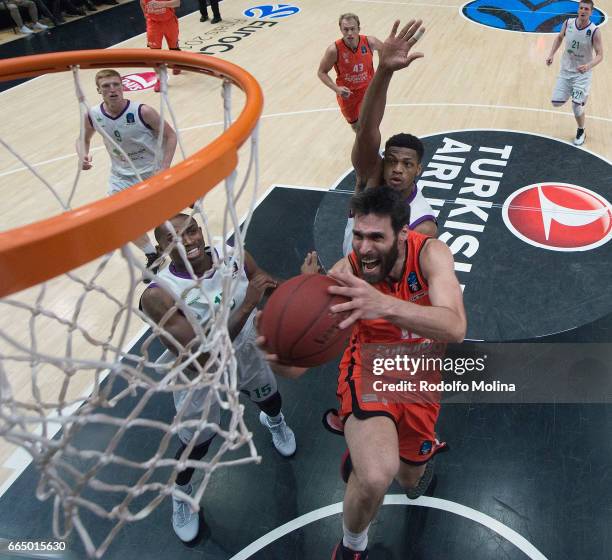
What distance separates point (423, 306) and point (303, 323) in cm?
44

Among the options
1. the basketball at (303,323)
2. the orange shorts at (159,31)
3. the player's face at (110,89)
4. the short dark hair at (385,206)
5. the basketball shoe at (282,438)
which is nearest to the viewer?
the basketball at (303,323)

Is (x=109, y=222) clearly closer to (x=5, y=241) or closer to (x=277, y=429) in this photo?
(x=5, y=241)

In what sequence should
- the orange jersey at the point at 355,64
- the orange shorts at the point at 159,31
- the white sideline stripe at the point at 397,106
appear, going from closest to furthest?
the orange jersey at the point at 355,64
the white sideline stripe at the point at 397,106
the orange shorts at the point at 159,31

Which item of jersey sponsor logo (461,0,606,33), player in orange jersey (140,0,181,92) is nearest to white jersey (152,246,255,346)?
player in orange jersey (140,0,181,92)

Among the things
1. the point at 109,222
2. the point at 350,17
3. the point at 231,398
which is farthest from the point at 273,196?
the point at 109,222

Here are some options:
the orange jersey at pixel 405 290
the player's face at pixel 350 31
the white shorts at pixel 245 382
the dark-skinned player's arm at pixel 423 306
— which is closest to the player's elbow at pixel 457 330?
the dark-skinned player's arm at pixel 423 306

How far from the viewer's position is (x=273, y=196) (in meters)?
5.05

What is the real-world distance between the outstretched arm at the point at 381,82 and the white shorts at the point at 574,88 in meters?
3.65

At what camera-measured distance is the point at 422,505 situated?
2578mm

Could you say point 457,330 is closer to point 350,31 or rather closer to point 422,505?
point 422,505

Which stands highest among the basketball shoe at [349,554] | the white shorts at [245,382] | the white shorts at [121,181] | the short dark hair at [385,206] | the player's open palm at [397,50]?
the player's open palm at [397,50]

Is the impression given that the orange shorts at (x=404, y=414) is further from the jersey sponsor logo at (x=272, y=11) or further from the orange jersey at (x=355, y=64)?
the jersey sponsor logo at (x=272, y=11)

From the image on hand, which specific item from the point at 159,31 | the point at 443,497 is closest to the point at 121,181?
the point at 443,497

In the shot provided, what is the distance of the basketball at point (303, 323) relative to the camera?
6.04 feet
